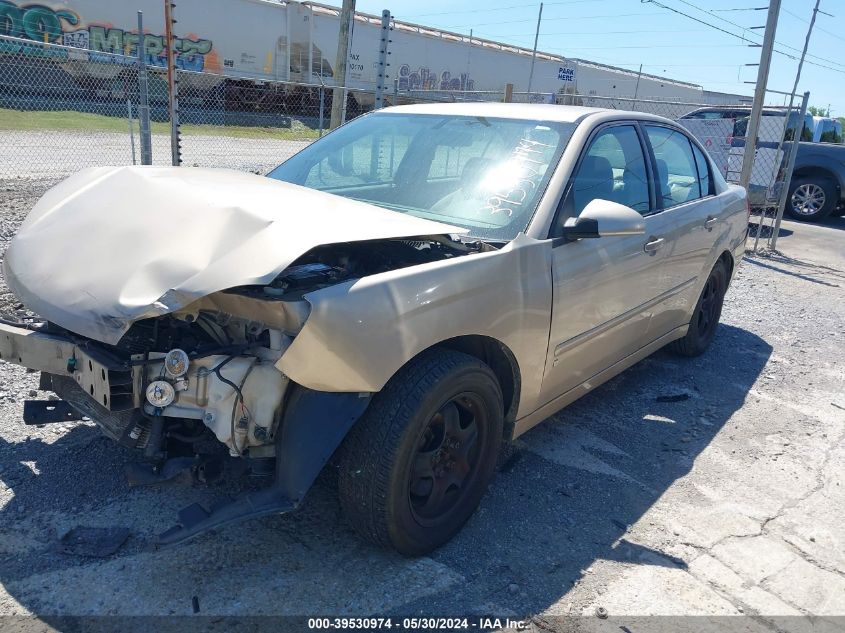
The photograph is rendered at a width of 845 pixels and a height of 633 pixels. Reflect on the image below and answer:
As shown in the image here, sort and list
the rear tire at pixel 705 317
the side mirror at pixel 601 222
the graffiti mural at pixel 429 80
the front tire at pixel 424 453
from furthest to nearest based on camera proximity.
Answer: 1. the graffiti mural at pixel 429 80
2. the rear tire at pixel 705 317
3. the side mirror at pixel 601 222
4. the front tire at pixel 424 453

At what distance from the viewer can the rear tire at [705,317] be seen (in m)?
5.12

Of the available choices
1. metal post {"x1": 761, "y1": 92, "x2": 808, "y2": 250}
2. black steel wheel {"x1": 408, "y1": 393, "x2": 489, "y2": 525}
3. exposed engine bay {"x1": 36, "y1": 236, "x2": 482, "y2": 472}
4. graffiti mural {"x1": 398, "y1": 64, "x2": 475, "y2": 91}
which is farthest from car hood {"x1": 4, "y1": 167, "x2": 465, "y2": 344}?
graffiti mural {"x1": 398, "y1": 64, "x2": 475, "y2": 91}

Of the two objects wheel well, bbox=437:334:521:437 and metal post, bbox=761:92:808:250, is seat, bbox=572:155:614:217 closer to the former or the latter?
wheel well, bbox=437:334:521:437

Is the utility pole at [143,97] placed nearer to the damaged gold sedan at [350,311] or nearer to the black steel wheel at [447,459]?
the damaged gold sedan at [350,311]

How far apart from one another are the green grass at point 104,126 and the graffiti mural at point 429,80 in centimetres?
861

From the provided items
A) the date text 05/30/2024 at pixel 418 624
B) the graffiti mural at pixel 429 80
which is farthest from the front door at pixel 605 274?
the graffiti mural at pixel 429 80

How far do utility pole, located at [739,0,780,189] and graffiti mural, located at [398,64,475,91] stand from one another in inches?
719

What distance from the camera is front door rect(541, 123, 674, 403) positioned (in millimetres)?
3176

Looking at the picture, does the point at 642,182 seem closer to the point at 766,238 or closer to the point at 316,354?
Result: the point at 316,354

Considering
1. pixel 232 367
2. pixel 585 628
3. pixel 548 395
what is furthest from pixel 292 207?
pixel 585 628

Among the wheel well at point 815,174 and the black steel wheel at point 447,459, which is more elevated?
the wheel well at point 815,174

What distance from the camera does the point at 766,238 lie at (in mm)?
11258

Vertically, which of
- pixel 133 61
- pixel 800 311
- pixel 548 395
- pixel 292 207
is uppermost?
pixel 133 61

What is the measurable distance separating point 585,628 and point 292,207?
194cm
